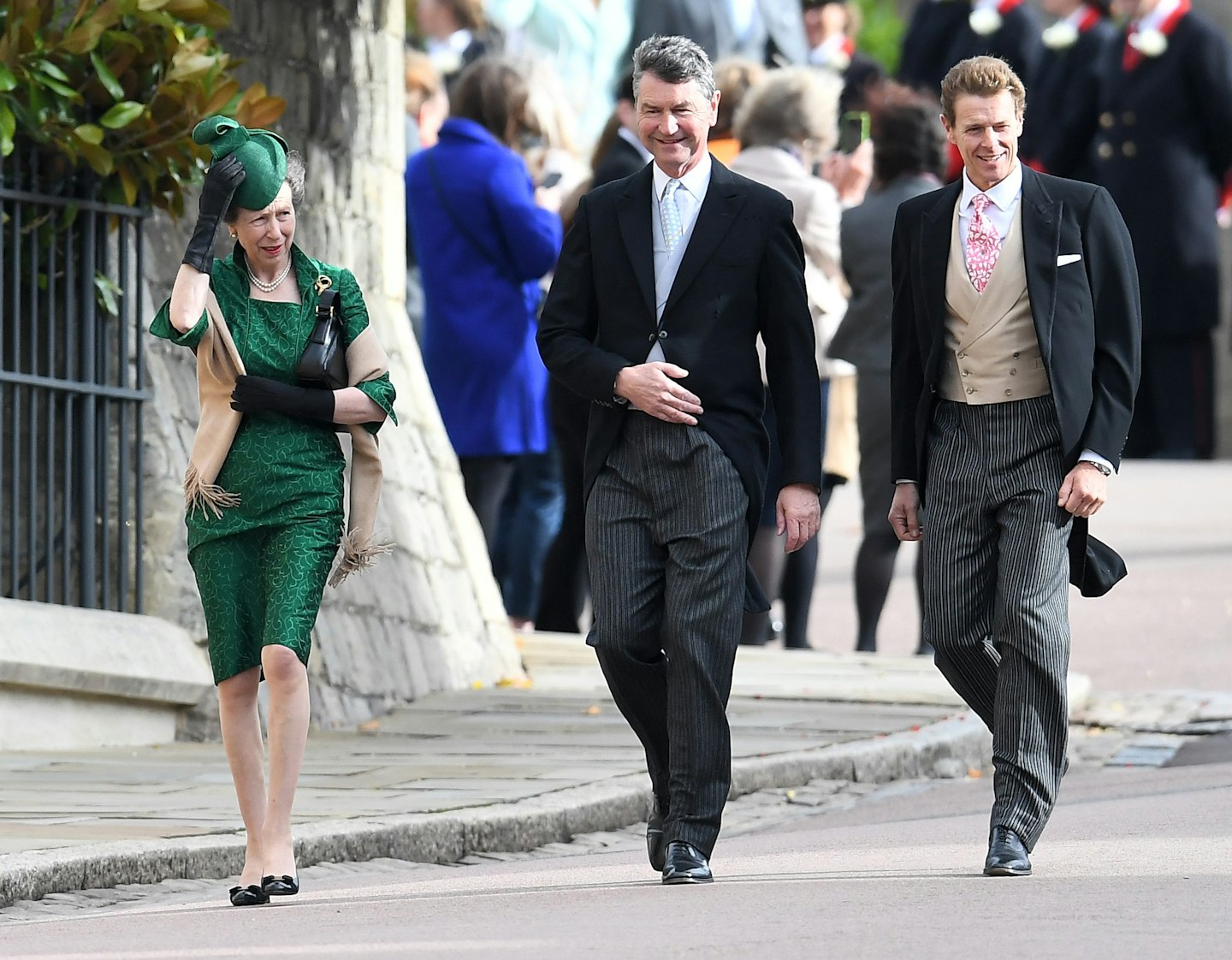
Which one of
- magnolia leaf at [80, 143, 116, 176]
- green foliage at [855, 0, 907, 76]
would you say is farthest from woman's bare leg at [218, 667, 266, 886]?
green foliage at [855, 0, 907, 76]

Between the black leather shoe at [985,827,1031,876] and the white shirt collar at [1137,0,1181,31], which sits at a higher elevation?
the white shirt collar at [1137,0,1181,31]

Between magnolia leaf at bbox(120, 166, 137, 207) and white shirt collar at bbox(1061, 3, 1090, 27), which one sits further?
Answer: white shirt collar at bbox(1061, 3, 1090, 27)

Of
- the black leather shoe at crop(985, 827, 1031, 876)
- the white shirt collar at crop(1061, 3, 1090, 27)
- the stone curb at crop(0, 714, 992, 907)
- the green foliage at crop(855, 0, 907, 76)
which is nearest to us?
the black leather shoe at crop(985, 827, 1031, 876)

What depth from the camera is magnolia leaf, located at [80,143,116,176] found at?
8922 mm

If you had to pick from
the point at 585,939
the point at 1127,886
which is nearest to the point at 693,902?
the point at 585,939

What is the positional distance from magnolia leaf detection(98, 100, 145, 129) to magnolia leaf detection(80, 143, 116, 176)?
9cm

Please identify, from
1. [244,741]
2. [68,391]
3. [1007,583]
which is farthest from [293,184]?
[68,391]

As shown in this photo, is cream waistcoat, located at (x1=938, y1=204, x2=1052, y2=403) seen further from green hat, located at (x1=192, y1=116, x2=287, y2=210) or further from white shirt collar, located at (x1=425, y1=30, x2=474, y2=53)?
white shirt collar, located at (x1=425, y1=30, x2=474, y2=53)

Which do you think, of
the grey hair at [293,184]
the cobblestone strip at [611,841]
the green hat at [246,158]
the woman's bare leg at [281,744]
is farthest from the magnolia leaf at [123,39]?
the woman's bare leg at [281,744]

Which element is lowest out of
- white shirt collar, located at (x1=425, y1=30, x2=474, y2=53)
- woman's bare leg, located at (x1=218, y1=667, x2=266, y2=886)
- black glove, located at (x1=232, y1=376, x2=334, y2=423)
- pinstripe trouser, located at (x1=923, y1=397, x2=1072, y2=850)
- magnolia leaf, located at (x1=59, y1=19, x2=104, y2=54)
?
woman's bare leg, located at (x1=218, y1=667, x2=266, y2=886)

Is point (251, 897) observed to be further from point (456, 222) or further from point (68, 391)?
point (456, 222)

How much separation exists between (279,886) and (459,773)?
2177 mm

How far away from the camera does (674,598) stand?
21.7ft

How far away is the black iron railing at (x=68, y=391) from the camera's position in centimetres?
909
